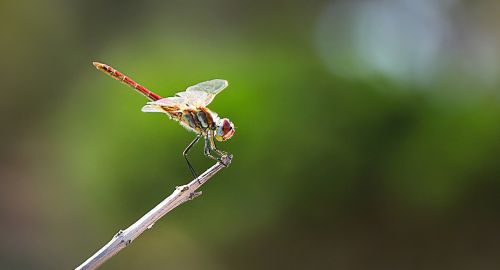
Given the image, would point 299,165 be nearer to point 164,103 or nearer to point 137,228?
point 164,103

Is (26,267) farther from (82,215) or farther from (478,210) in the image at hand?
(478,210)

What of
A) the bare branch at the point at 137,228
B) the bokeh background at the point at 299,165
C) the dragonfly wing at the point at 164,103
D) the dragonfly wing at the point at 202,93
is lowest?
the bokeh background at the point at 299,165

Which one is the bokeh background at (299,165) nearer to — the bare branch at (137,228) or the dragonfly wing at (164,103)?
the dragonfly wing at (164,103)

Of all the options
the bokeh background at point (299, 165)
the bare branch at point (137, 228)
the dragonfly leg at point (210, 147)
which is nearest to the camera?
the bare branch at point (137, 228)

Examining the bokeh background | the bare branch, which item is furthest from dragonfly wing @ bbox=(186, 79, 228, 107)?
the bokeh background

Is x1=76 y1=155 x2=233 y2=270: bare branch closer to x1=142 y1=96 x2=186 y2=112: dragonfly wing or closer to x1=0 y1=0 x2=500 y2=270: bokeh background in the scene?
x1=142 y1=96 x2=186 y2=112: dragonfly wing

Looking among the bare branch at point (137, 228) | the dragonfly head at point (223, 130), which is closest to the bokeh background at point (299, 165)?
the dragonfly head at point (223, 130)

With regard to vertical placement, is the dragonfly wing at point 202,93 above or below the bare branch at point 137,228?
above
